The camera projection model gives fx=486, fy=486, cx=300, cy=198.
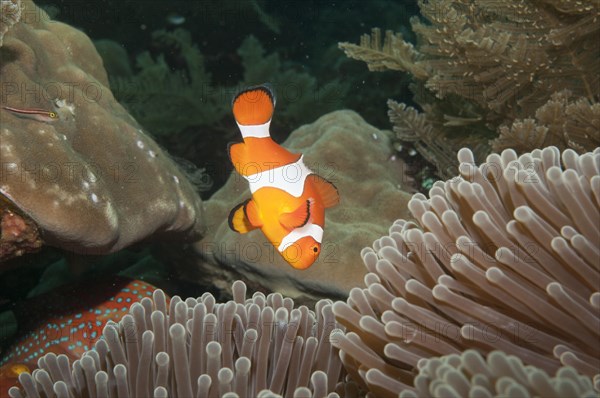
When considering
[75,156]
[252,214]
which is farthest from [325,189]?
[75,156]

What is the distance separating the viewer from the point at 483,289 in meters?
1.78

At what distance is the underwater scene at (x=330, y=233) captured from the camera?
174 centimetres

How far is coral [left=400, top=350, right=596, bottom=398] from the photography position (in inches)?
50.0

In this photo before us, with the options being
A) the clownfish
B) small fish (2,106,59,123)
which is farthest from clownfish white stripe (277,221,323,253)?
small fish (2,106,59,123)

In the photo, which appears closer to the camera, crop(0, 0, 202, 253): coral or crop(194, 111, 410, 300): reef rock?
crop(0, 0, 202, 253): coral

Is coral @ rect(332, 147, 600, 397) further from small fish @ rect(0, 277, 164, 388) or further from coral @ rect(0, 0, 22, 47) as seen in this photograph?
coral @ rect(0, 0, 22, 47)

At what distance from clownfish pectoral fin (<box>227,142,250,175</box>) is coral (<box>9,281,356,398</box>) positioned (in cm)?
67

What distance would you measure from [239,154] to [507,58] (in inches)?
86.2

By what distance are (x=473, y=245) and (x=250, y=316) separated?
3.57ft

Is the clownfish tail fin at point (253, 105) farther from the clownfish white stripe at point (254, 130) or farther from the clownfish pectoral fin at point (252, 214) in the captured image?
the clownfish pectoral fin at point (252, 214)

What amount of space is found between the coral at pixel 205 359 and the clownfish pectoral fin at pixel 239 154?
67cm

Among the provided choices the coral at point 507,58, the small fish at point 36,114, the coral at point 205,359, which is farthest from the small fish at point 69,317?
the coral at point 507,58

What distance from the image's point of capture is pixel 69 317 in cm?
308

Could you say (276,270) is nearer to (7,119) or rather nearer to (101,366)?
(101,366)
